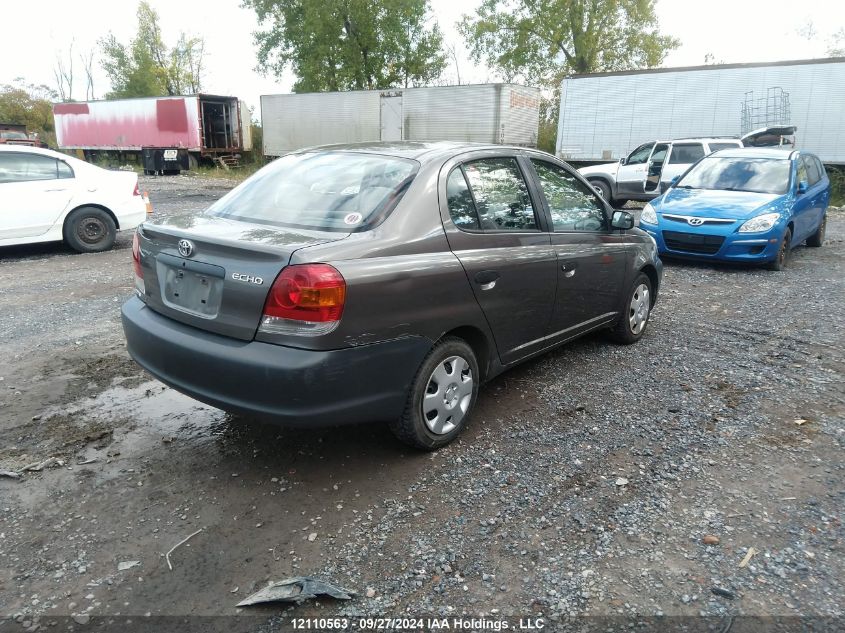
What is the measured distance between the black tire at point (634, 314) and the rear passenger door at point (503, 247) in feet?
4.28

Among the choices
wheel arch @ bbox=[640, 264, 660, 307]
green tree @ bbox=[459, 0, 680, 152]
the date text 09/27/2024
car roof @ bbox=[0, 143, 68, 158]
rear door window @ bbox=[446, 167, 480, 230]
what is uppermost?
green tree @ bbox=[459, 0, 680, 152]

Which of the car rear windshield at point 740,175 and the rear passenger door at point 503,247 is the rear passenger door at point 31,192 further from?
the car rear windshield at point 740,175

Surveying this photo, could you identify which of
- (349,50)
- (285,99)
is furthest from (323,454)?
(349,50)

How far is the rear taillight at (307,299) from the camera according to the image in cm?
274

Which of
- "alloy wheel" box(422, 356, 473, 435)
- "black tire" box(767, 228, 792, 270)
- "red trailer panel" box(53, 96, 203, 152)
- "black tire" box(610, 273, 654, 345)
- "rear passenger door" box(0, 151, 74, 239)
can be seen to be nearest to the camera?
"alloy wheel" box(422, 356, 473, 435)

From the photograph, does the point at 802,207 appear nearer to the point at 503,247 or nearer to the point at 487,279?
the point at 503,247

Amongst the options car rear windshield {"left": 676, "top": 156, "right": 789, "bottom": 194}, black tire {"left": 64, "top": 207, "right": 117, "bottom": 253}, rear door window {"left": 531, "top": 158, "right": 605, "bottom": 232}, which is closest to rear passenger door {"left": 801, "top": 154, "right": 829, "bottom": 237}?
car rear windshield {"left": 676, "top": 156, "right": 789, "bottom": 194}

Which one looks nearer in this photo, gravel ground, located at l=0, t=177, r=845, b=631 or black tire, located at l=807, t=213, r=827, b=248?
gravel ground, located at l=0, t=177, r=845, b=631

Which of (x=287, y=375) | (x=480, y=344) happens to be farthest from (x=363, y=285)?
(x=480, y=344)

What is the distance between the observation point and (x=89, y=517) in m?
2.87

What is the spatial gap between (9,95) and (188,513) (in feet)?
233

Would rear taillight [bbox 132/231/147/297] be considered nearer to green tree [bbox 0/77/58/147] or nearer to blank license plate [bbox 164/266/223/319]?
blank license plate [bbox 164/266/223/319]

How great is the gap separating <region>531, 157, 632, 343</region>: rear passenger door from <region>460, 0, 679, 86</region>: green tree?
32.4m

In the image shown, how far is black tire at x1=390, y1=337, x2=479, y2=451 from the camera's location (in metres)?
3.22
